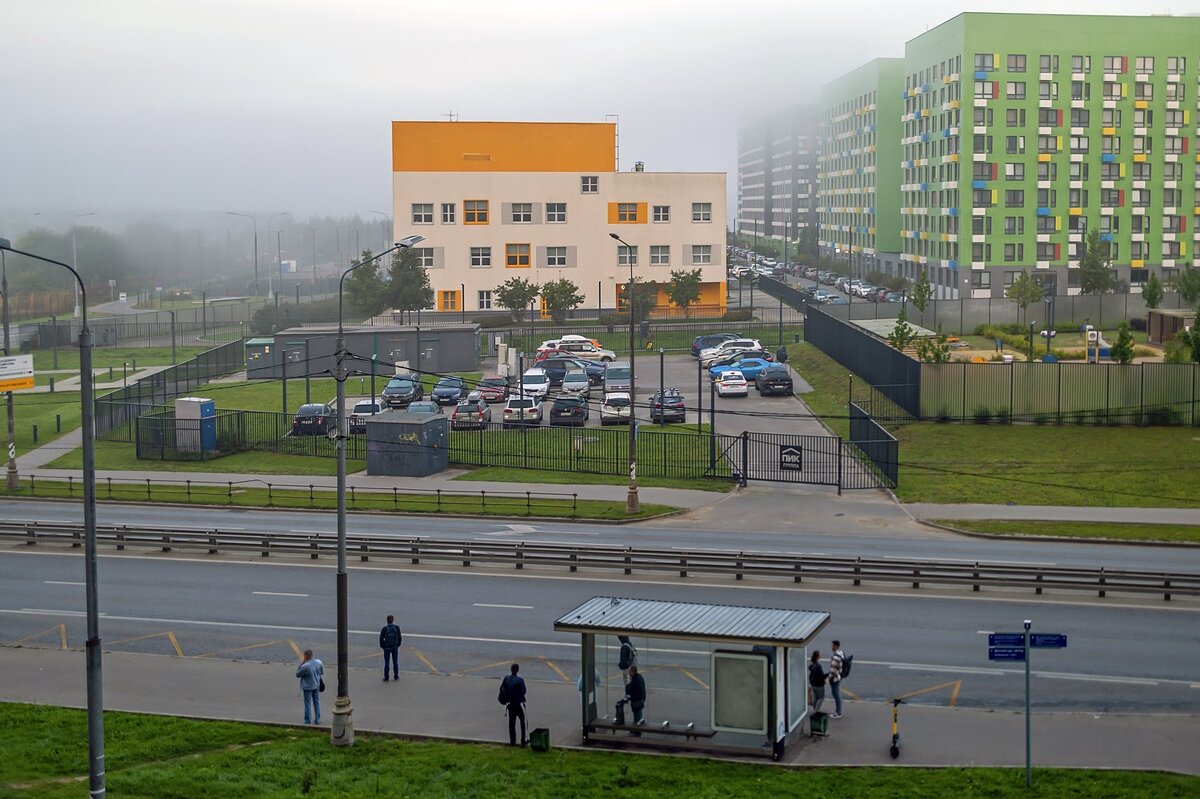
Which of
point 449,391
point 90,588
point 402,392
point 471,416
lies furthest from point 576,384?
point 90,588

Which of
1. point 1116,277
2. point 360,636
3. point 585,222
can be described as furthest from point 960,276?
point 360,636

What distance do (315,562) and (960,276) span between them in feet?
260

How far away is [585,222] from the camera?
99438 mm

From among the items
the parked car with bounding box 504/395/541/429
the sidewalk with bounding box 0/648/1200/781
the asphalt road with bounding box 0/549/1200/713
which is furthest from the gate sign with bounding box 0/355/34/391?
the sidewalk with bounding box 0/648/1200/781

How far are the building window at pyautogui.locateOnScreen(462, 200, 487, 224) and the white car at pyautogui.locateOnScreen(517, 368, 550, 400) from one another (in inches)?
1383

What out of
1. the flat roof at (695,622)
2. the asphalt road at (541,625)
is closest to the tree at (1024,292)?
the asphalt road at (541,625)

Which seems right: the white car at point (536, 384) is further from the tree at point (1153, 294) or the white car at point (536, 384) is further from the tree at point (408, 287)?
the tree at point (1153, 294)

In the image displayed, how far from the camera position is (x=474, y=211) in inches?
3878

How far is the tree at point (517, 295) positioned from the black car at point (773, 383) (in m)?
29.7

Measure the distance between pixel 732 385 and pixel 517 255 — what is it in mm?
40450

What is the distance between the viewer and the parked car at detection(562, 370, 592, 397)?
6057 centimetres

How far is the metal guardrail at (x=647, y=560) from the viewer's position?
29125 millimetres

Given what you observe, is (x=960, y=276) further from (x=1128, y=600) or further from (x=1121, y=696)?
(x=1121, y=696)

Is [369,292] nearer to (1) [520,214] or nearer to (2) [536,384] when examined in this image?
(1) [520,214]
